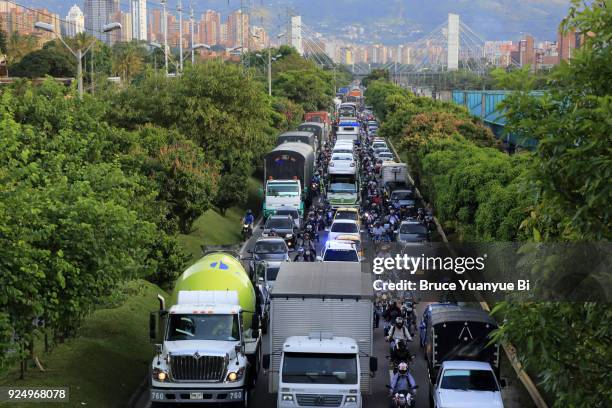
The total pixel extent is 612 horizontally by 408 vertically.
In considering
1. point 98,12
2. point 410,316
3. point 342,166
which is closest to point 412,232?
point 410,316

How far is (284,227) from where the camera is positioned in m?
39.5

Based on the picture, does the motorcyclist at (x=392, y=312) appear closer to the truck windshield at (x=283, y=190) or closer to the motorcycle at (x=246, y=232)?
the motorcycle at (x=246, y=232)

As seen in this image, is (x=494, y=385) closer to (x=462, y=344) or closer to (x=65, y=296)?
(x=462, y=344)

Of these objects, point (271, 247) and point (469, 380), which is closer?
point (469, 380)

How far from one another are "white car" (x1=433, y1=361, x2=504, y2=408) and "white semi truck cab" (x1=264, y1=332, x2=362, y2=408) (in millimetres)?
1472

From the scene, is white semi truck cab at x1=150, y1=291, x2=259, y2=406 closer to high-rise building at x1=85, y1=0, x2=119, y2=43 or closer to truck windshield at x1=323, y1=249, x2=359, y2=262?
truck windshield at x1=323, y1=249, x2=359, y2=262

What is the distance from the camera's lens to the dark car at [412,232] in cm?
3650

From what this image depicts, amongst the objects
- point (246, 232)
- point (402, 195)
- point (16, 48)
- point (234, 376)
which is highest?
point (16, 48)

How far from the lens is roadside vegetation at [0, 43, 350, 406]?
46.5 ft

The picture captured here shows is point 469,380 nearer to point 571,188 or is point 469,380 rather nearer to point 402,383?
point 402,383

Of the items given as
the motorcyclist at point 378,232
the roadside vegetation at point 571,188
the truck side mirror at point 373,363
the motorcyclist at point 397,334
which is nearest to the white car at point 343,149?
the motorcyclist at point 378,232

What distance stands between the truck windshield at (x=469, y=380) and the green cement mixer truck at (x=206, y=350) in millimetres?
3592

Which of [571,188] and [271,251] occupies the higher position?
[571,188]

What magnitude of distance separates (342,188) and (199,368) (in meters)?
32.6
